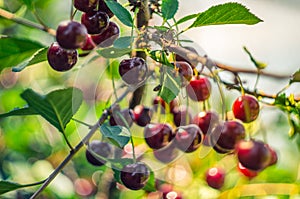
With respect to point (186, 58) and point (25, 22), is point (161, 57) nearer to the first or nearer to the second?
point (186, 58)

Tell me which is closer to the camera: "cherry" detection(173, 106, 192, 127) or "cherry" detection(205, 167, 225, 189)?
"cherry" detection(173, 106, 192, 127)

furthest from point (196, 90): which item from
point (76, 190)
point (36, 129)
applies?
point (36, 129)

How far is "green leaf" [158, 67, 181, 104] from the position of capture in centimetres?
74

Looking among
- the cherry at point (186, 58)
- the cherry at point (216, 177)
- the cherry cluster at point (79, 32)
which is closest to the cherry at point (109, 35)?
the cherry cluster at point (79, 32)

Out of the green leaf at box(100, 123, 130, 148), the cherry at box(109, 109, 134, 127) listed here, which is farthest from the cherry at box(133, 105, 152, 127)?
the green leaf at box(100, 123, 130, 148)

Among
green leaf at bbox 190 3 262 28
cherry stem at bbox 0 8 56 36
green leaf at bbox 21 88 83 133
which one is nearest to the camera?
green leaf at bbox 21 88 83 133

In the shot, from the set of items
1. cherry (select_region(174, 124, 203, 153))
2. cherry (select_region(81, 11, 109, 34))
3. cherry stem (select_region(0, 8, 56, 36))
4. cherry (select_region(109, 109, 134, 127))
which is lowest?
cherry (select_region(174, 124, 203, 153))

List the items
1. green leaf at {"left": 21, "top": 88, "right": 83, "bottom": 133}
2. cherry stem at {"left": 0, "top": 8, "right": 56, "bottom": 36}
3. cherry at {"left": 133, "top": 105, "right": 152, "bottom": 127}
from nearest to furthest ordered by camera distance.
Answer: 1. green leaf at {"left": 21, "top": 88, "right": 83, "bottom": 133}
2. cherry at {"left": 133, "top": 105, "right": 152, "bottom": 127}
3. cherry stem at {"left": 0, "top": 8, "right": 56, "bottom": 36}

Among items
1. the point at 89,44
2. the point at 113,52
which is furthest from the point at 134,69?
the point at 89,44

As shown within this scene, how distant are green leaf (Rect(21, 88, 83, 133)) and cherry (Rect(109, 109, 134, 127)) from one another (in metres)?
0.07

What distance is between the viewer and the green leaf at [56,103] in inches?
26.5

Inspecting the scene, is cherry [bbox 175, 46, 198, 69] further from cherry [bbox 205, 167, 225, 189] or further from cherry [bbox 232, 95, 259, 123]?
cherry [bbox 205, 167, 225, 189]

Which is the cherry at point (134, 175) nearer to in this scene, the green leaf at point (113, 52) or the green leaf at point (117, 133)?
the green leaf at point (117, 133)

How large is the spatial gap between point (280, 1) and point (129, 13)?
2.88m
